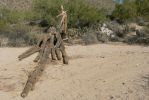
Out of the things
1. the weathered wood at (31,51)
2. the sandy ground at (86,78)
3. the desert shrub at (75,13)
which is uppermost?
the desert shrub at (75,13)

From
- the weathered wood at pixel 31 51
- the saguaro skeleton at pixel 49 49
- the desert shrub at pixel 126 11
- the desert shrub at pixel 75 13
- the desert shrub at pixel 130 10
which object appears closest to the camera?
the saguaro skeleton at pixel 49 49

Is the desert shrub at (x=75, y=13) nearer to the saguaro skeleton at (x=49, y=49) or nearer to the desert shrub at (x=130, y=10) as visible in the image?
the desert shrub at (x=130, y=10)

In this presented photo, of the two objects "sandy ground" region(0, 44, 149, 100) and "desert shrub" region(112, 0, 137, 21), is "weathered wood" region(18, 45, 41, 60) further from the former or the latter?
"desert shrub" region(112, 0, 137, 21)

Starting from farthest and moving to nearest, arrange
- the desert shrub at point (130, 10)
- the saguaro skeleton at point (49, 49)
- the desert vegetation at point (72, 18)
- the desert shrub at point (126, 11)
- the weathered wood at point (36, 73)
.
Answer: the desert shrub at point (126, 11), the desert shrub at point (130, 10), the desert vegetation at point (72, 18), the saguaro skeleton at point (49, 49), the weathered wood at point (36, 73)

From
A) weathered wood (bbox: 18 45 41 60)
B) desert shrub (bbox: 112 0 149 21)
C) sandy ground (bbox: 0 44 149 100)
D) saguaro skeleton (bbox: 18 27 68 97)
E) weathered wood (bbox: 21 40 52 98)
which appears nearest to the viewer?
sandy ground (bbox: 0 44 149 100)

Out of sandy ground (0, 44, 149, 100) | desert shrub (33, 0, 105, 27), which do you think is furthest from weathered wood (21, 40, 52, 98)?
desert shrub (33, 0, 105, 27)

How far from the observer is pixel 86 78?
10555mm

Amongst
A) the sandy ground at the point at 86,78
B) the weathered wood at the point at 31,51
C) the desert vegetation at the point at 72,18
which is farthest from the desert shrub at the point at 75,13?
the weathered wood at the point at 31,51

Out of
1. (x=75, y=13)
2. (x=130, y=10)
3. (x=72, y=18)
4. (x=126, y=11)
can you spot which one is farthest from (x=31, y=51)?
(x=130, y=10)

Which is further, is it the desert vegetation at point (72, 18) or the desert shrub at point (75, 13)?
the desert shrub at point (75, 13)

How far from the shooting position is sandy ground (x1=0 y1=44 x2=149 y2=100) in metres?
9.40

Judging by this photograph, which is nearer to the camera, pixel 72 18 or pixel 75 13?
pixel 72 18

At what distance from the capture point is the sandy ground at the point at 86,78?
9398mm

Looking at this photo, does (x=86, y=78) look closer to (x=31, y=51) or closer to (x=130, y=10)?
(x=31, y=51)
